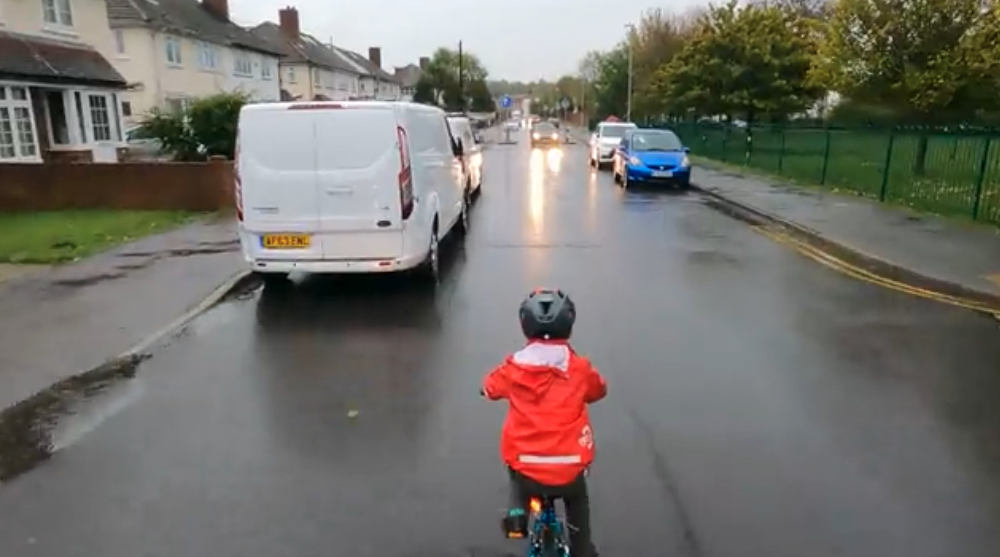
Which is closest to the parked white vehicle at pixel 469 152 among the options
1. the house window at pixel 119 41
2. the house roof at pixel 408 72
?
the house window at pixel 119 41

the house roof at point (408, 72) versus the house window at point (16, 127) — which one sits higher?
the house roof at point (408, 72)

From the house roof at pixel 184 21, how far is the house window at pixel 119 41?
35cm

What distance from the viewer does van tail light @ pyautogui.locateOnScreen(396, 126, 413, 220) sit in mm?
8516

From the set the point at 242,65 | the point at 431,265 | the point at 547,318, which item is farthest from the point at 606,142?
the point at 547,318

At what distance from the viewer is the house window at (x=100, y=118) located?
80.6 ft

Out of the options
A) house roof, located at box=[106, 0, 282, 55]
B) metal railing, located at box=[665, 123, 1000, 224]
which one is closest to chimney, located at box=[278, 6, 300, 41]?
house roof, located at box=[106, 0, 282, 55]

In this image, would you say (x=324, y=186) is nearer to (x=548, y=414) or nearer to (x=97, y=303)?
(x=97, y=303)

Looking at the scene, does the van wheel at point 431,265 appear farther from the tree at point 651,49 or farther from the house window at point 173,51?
the tree at point 651,49

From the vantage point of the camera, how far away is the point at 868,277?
973 cm

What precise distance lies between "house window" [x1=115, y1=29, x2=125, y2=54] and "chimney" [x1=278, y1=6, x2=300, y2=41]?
28883 mm

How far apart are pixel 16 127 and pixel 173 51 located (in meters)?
18.3

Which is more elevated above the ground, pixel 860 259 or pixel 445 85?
pixel 445 85

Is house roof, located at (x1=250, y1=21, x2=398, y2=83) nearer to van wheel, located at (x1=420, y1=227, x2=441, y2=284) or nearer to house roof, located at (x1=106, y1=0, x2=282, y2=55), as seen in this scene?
house roof, located at (x1=106, y1=0, x2=282, y2=55)

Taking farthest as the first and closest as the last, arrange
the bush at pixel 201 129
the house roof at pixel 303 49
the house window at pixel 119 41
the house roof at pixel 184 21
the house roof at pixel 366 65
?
1. the house roof at pixel 366 65
2. the house roof at pixel 303 49
3. the house window at pixel 119 41
4. the house roof at pixel 184 21
5. the bush at pixel 201 129
